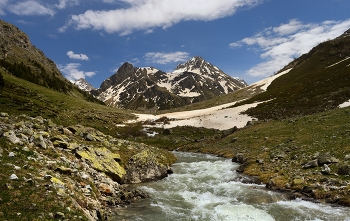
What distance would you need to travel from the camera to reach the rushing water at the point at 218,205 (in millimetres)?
16413

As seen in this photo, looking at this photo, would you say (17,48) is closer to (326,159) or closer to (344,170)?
(326,159)

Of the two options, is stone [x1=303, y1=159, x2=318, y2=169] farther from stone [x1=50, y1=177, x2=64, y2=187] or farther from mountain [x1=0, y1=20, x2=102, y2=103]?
mountain [x1=0, y1=20, x2=102, y2=103]

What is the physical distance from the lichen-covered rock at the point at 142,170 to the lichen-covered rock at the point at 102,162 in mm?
881

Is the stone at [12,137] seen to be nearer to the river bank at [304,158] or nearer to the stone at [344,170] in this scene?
the river bank at [304,158]

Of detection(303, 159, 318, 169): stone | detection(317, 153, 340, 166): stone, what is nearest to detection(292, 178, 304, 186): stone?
detection(303, 159, 318, 169): stone

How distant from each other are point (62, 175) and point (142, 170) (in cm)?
1113

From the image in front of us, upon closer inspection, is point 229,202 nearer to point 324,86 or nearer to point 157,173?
point 157,173

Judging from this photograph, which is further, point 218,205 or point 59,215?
point 218,205

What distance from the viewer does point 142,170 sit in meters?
26.7

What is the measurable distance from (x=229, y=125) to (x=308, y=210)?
66.1 metres

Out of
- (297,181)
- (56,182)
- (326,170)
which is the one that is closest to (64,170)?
(56,182)

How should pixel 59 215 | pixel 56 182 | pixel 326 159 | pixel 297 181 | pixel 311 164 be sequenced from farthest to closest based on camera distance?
pixel 311 164, pixel 326 159, pixel 297 181, pixel 56 182, pixel 59 215

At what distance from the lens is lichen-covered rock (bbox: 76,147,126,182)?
2228 centimetres

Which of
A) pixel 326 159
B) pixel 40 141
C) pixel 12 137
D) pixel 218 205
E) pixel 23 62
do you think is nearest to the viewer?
pixel 12 137
